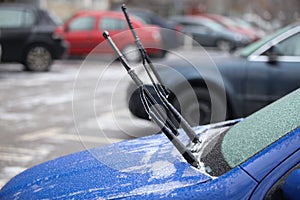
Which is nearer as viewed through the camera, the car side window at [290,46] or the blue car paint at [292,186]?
the blue car paint at [292,186]

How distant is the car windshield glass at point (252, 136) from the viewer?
230 cm

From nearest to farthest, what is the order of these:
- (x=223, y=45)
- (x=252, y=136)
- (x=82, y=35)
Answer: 1. (x=252, y=136)
2. (x=82, y=35)
3. (x=223, y=45)

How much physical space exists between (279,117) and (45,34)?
40.3 feet

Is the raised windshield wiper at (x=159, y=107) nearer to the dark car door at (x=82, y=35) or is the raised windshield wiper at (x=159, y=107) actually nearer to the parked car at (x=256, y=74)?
the parked car at (x=256, y=74)

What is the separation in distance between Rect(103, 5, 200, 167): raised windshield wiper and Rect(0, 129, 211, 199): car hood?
8 cm

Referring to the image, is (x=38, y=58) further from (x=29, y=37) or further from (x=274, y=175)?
(x=274, y=175)

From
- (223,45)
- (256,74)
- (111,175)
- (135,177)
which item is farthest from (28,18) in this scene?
(135,177)

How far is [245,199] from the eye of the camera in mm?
2084

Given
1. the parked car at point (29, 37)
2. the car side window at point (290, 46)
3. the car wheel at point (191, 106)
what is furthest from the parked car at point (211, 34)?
the car wheel at point (191, 106)

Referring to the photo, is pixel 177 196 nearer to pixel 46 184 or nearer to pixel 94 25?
pixel 46 184

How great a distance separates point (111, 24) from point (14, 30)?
3793 mm

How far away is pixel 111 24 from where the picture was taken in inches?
663

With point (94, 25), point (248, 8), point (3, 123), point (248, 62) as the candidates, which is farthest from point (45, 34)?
point (248, 8)

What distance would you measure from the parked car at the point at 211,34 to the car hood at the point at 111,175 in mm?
20197
